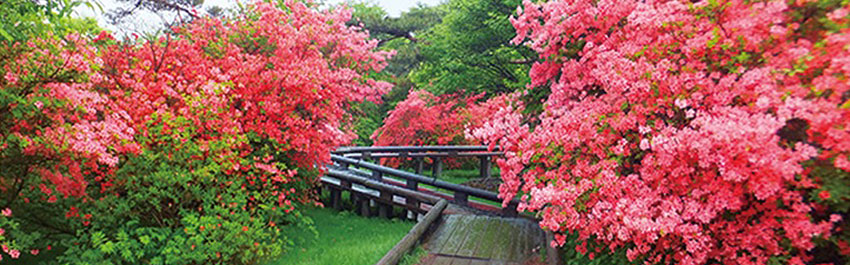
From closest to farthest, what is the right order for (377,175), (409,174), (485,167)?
(409,174), (377,175), (485,167)

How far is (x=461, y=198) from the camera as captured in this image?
10.3 m

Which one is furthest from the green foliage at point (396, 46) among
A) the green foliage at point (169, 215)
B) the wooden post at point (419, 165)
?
the green foliage at point (169, 215)

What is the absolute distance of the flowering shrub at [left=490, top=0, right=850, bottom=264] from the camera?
10.8ft

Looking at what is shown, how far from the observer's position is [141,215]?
6.32 metres

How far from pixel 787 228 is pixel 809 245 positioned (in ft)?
0.60

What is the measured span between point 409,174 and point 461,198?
1.65 meters

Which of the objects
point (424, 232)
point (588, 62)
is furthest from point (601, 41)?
point (424, 232)

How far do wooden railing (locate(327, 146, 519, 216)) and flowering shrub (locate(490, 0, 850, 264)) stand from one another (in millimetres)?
3396

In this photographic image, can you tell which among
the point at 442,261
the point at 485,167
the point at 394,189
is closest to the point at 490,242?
the point at 442,261

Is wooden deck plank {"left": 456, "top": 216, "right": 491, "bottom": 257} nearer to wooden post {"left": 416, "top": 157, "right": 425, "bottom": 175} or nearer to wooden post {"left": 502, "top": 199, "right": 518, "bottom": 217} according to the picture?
wooden post {"left": 502, "top": 199, "right": 518, "bottom": 217}

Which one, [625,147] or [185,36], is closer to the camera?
[625,147]

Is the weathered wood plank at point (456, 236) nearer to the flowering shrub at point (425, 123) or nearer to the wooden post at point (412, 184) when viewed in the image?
the wooden post at point (412, 184)

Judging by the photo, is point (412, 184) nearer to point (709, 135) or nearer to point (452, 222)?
point (452, 222)

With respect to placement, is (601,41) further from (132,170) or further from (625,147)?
(132,170)
